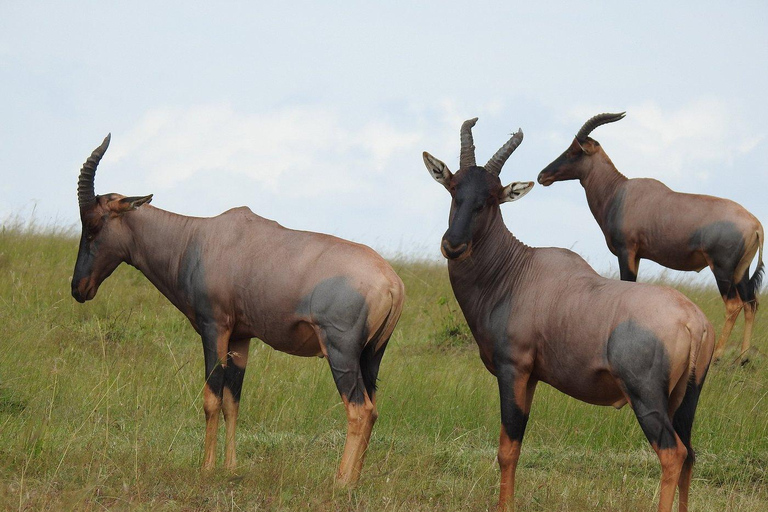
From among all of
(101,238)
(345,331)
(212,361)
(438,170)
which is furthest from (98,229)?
(438,170)

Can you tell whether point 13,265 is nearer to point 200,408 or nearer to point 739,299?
point 200,408

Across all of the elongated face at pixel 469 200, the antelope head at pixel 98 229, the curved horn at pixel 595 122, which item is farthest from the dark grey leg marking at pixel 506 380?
the curved horn at pixel 595 122

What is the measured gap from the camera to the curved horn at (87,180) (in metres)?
8.09

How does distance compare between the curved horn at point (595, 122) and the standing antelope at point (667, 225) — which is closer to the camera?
the curved horn at point (595, 122)

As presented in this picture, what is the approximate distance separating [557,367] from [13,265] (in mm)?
11501

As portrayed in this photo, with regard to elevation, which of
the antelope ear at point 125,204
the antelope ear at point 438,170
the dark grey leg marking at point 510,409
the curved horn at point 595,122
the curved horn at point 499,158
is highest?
the curved horn at point 595,122

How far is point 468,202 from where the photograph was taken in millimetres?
6715

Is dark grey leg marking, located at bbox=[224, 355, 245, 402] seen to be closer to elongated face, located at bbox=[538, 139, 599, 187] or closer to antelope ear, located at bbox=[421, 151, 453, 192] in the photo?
antelope ear, located at bbox=[421, 151, 453, 192]

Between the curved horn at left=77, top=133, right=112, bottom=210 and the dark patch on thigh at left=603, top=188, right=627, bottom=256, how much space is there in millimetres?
7477

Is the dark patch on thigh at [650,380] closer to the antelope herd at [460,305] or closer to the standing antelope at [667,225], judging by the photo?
the antelope herd at [460,305]

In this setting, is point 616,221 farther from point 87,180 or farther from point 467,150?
point 87,180

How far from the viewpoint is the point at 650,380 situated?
19.4 feet

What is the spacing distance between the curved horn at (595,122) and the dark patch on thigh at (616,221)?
36.2 inches

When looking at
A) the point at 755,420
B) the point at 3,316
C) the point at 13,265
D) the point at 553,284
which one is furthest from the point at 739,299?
the point at 13,265
